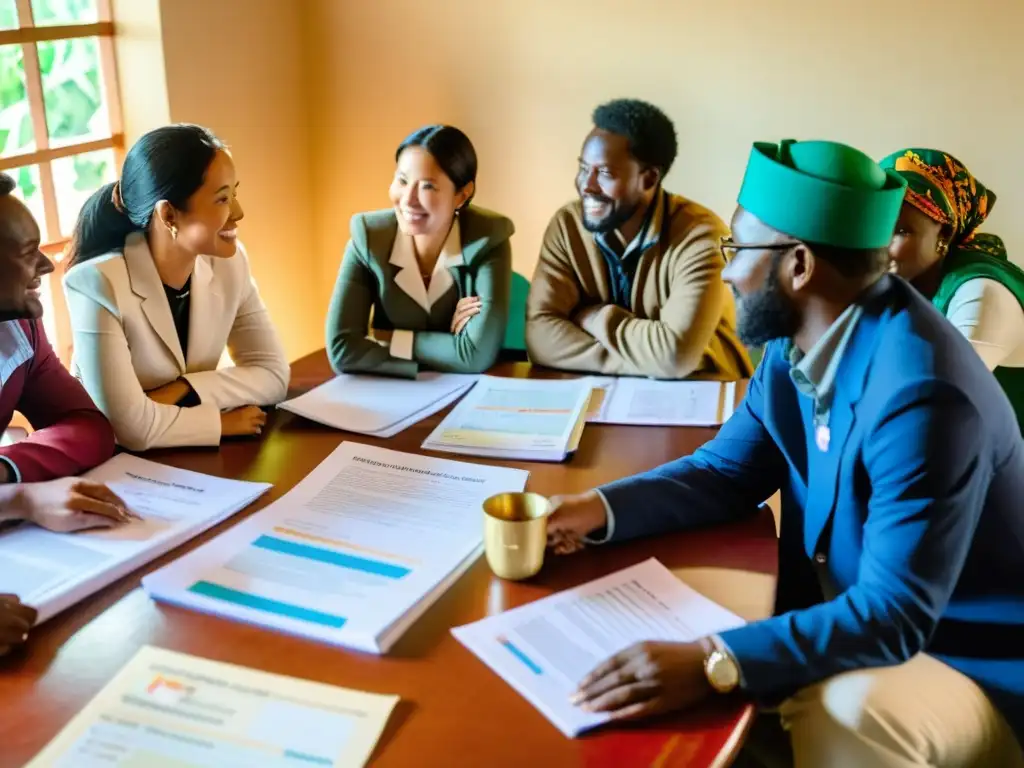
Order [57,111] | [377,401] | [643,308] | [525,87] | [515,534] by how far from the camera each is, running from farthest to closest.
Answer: [525,87] < [57,111] < [643,308] < [377,401] < [515,534]

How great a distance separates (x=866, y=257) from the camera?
3.87ft

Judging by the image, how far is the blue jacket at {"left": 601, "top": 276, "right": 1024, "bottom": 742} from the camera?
103cm

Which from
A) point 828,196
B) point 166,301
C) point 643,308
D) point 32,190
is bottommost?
point 643,308

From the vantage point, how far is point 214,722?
89cm

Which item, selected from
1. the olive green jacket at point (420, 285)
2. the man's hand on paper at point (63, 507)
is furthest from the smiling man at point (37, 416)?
the olive green jacket at point (420, 285)

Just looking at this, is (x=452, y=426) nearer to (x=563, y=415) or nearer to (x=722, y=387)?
(x=563, y=415)

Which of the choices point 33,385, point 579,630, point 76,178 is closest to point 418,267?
point 33,385

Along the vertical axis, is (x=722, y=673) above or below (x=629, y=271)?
below

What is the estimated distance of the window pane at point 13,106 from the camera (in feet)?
7.32

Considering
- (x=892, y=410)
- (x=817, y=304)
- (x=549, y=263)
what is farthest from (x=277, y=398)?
(x=892, y=410)

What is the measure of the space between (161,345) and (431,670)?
100cm

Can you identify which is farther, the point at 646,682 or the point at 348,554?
the point at 348,554

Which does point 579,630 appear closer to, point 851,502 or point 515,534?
point 515,534

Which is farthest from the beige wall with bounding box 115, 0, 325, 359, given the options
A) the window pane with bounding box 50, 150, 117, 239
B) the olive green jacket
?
the olive green jacket
